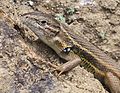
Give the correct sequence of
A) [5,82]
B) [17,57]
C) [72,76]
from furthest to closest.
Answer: [72,76]
[17,57]
[5,82]

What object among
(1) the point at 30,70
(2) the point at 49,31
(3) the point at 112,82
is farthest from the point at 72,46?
(1) the point at 30,70

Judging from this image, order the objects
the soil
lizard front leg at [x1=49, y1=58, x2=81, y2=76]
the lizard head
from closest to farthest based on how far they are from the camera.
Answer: the soil, lizard front leg at [x1=49, y1=58, x2=81, y2=76], the lizard head

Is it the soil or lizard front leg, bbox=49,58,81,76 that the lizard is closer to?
lizard front leg, bbox=49,58,81,76

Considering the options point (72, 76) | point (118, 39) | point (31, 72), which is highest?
point (31, 72)

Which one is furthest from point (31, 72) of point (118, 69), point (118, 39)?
point (118, 39)

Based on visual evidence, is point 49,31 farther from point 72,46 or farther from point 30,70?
point 30,70

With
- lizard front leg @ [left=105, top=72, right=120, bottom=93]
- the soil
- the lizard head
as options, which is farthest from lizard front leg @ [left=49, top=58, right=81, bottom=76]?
lizard front leg @ [left=105, top=72, right=120, bottom=93]

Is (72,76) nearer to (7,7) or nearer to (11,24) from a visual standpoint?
(11,24)
